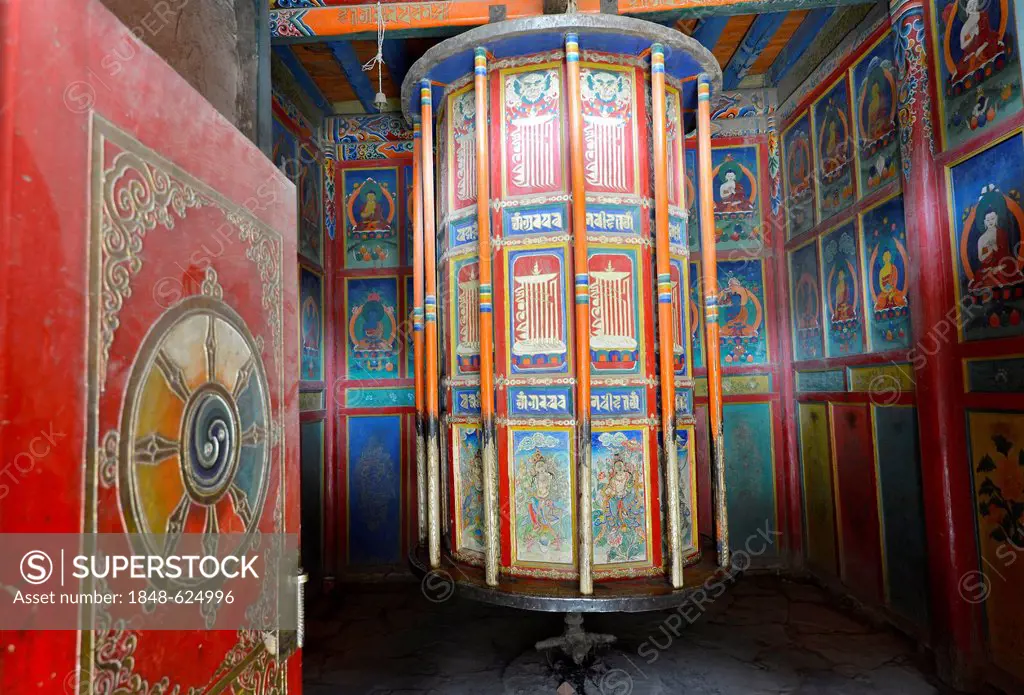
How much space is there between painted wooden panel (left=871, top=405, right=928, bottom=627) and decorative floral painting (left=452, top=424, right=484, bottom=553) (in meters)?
2.55

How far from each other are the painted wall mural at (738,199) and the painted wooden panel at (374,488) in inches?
129

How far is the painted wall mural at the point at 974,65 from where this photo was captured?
2.76m

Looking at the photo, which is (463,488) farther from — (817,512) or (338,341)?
(817,512)

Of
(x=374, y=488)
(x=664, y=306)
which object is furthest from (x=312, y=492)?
(x=664, y=306)

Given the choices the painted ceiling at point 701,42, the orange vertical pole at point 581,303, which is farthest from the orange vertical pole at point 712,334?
the painted ceiling at point 701,42

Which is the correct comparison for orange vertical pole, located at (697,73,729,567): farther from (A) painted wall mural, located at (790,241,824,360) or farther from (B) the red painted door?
(B) the red painted door

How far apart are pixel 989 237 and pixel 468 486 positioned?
2895 mm

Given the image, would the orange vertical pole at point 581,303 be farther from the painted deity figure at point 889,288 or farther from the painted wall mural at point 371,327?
the painted wall mural at point 371,327

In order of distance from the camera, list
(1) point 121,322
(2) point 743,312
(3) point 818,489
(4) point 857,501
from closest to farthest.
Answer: (1) point 121,322, (4) point 857,501, (3) point 818,489, (2) point 743,312

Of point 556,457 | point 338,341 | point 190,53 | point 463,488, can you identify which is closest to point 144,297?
point 190,53

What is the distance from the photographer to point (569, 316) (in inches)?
118

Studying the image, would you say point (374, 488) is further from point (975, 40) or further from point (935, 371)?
point (975, 40)

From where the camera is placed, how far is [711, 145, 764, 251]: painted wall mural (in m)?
5.08

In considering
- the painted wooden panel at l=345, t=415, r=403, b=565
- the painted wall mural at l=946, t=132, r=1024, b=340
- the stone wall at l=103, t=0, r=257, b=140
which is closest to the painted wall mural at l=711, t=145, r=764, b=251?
the painted wall mural at l=946, t=132, r=1024, b=340
